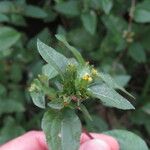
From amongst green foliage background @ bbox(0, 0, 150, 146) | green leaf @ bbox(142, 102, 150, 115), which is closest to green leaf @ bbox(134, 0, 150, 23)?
green foliage background @ bbox(0, 0, 150, 146)

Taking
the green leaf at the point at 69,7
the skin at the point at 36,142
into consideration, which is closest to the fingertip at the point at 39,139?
the skin at the point at 36,142

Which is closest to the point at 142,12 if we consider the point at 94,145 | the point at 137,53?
the point at 137,53

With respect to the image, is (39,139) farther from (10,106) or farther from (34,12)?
(34,12)

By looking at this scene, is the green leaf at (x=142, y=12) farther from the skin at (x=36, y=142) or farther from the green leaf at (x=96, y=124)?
the skin at (x=36, y=142)

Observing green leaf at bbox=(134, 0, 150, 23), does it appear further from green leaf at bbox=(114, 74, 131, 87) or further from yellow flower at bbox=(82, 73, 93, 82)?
yellow flower at bbox=(82, 73, 93, 82)

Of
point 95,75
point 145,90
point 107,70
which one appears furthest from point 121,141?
point 145,90

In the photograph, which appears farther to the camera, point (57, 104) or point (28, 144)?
point (28, 144)
